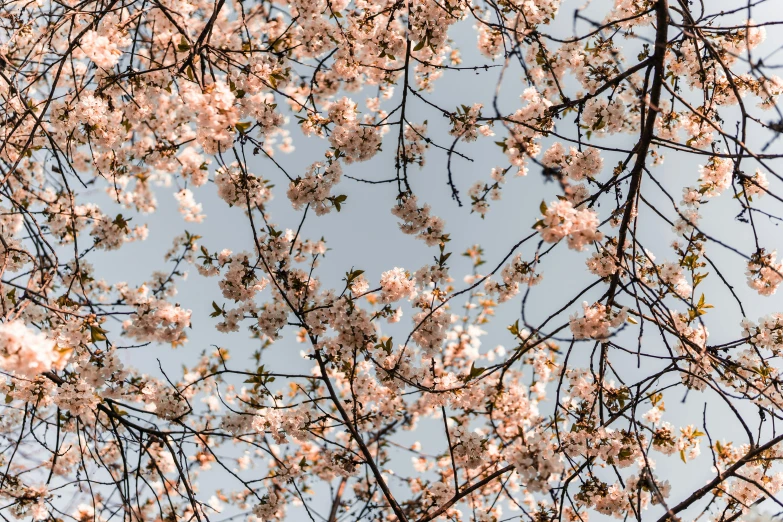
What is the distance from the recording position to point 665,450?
146 inches

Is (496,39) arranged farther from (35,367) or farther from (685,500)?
(35,367)

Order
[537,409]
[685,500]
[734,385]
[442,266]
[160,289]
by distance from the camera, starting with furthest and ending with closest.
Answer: [537,409] < [160,289] < [442,266] < [734,385] < [685,500]

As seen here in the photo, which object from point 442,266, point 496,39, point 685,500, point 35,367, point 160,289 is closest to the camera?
point 35,367

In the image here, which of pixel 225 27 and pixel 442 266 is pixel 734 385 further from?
pixel 225 27

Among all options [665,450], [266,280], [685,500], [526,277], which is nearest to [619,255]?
[526,277]

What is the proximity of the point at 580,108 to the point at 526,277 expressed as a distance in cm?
124

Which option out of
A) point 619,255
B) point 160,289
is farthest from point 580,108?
point 160,289

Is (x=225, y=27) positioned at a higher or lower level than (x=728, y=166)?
higher

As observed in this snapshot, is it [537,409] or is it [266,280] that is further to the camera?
[537,409]

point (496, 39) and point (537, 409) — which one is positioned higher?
point (496, 39)

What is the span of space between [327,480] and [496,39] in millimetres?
5624

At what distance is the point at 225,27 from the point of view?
5.89 m

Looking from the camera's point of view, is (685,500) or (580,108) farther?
(580,108)

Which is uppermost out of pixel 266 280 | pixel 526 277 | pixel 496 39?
pixel 496 39
